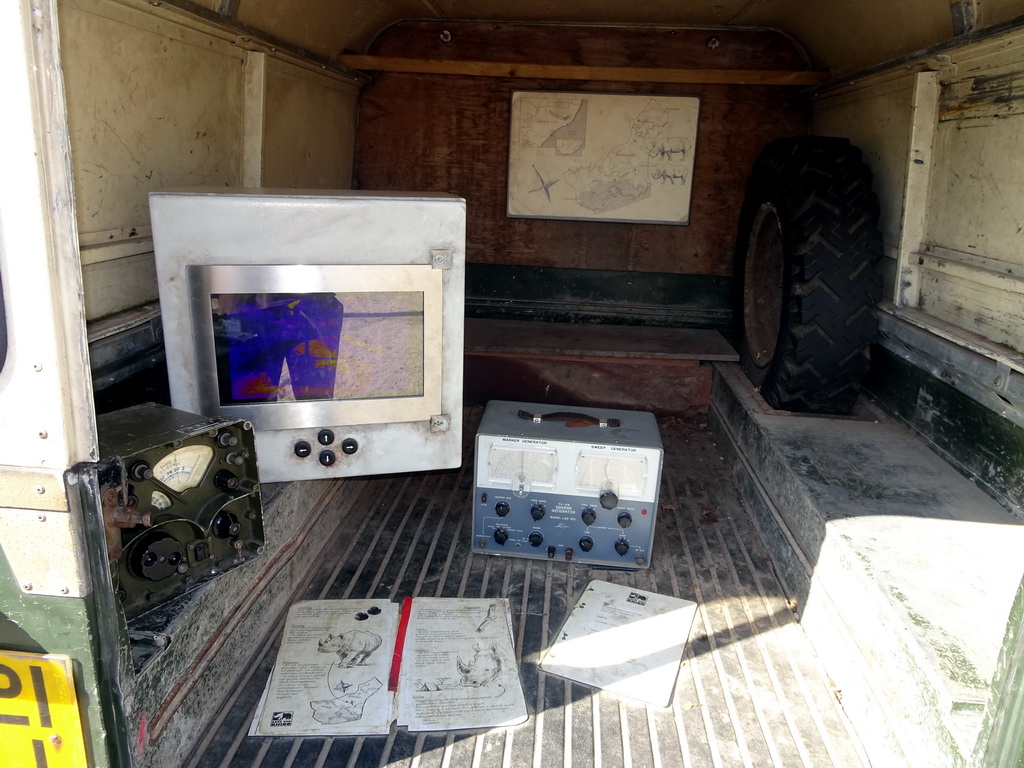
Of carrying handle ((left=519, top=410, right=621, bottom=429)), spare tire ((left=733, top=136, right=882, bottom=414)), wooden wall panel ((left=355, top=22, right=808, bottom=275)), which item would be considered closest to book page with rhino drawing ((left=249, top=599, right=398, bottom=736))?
carrying handle ((left=519, top=410, right=621, bottom=429))

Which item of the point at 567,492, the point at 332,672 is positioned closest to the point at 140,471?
the point at 332,672

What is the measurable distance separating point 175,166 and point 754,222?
2.99m

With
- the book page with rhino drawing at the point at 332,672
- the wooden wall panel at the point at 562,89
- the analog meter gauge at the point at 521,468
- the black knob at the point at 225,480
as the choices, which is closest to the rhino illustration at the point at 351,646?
the book page with rhino drawing at the point at 332,672

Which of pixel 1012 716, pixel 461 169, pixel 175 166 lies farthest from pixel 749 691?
pixel 461 169

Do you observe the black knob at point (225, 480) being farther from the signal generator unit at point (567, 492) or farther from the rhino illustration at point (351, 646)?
the signal generator unit at point (567, 492)

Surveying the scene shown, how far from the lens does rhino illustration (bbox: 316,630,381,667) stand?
217 cm

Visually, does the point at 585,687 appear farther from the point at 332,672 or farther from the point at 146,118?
the point at 146,118

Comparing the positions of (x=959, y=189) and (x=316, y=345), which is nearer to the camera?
(x=316, y=345)

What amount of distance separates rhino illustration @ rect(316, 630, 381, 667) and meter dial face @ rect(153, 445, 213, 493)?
0.70 meters

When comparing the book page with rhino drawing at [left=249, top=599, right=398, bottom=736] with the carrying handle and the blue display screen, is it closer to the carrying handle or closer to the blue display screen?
the blue display screen

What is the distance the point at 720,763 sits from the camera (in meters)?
1.88

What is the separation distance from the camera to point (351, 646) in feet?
7.32

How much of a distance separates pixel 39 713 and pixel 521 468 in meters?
1.68

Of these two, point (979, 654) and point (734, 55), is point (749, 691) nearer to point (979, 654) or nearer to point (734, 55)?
point (979, 654)
